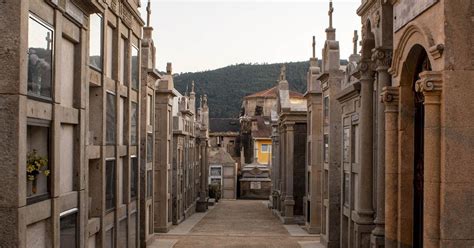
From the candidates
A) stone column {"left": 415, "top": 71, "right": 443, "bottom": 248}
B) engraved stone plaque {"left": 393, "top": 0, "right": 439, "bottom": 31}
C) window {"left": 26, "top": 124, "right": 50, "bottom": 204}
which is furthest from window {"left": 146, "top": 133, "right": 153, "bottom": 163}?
stone column {"left": 415, "top": 71, "right": 443, "bottom": 248}

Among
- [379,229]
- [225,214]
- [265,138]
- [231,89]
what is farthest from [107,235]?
[231,89]

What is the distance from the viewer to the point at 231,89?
142 m

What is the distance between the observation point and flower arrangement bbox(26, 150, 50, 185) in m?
9.66

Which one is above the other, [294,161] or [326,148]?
[326,148]

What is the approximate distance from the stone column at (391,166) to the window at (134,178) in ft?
30.1

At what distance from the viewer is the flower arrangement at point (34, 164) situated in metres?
9.66

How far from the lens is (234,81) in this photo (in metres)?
146

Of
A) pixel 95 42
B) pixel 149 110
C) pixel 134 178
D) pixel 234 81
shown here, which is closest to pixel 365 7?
pixel 95 42

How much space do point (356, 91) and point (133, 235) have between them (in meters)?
7.96

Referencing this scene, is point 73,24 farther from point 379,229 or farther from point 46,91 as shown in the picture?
point 379,229

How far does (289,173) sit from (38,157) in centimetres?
2680

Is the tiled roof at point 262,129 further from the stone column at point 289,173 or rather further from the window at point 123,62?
the window at point 123,62

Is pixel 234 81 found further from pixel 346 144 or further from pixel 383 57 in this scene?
pixel 383 57

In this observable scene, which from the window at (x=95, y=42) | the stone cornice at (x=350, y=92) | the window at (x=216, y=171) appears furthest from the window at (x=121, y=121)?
the window at (x=216, y=171)
